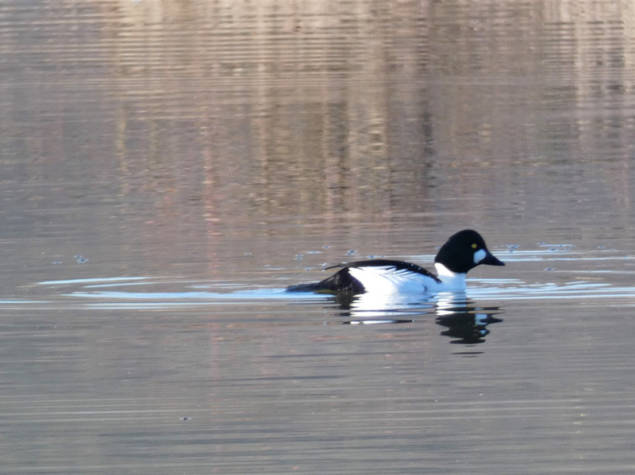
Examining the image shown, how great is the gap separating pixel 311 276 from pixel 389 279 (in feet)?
3.28

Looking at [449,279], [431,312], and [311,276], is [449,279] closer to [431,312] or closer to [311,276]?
[431,312]

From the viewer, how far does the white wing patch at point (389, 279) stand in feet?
45.9

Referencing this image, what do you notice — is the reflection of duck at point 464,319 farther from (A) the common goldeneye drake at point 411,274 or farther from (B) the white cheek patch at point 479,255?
(B) the white cheek patch at point 479,255

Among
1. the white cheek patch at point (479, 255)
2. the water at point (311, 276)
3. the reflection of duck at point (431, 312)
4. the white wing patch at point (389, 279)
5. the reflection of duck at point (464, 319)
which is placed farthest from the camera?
the white cheek patch at point (479, 255)

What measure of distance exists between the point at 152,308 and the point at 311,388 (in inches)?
138

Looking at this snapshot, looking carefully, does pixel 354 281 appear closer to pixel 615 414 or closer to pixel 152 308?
pixel 152 308

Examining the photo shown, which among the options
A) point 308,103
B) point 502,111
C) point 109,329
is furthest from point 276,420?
point 308,103

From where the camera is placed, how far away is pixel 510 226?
1733cm

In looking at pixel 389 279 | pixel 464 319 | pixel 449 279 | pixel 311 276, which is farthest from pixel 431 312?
pixel 311 276

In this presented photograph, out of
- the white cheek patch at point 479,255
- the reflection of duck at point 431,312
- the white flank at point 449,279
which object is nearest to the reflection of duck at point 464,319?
the reflection of duck at point 431,312

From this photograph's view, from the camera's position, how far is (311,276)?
14.8m

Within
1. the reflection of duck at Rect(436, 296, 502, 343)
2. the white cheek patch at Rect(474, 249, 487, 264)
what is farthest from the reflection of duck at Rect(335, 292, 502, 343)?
the white cheek patch at Rect(474, 249, 487, 264)

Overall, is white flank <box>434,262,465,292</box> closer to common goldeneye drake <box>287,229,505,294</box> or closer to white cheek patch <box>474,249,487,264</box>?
common goldeneye drake <box>287,229,505,294</box>

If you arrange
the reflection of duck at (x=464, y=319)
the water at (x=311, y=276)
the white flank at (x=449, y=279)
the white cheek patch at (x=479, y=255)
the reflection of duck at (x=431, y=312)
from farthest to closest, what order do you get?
1. the white cheek patch at (x=479, y=255)
2. the white flank at (x=449, y=279)
3. the reflection of duck at (x=431, y=312)
4. the reflection of duck at (x=464, y=319)
5. the water at (x=311, y=276)
